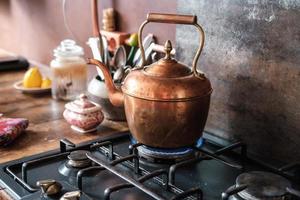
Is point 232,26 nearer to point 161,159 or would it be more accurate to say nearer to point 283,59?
point 283,59

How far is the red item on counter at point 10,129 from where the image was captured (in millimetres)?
1073

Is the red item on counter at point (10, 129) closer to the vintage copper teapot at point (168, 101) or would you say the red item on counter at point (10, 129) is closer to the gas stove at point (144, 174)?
the gas stove at point (144, 174)

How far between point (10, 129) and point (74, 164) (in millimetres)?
238

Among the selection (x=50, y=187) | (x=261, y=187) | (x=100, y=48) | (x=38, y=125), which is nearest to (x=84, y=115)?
(x=38, y=125)

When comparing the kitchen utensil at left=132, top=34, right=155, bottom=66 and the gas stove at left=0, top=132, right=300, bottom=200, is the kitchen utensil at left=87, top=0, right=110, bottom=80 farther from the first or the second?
the gas stove at left=0, top=132, right=300, bottom=200

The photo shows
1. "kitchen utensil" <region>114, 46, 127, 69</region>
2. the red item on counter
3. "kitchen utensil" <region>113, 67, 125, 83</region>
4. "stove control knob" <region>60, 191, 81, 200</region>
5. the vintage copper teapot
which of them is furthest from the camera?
"kitchen utensil" <region>114, 46, 127, 69</region>

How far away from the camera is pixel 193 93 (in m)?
0.92

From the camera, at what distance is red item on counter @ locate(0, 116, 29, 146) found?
3.52ft

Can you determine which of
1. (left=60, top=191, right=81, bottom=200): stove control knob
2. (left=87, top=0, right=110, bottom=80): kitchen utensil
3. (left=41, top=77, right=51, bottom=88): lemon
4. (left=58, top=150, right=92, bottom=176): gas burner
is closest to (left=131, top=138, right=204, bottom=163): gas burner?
(left=58, top=150, right=92, bottom=176): gas burner

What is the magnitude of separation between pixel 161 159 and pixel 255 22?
14.9 inches

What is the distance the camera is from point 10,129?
1096 mm

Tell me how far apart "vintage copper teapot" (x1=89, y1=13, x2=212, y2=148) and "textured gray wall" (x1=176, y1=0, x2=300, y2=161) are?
157 millimetres

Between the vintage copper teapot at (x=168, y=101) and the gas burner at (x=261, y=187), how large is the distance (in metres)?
0.16

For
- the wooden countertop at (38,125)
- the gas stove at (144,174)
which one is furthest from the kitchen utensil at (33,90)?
the gas stove at (144,174)
